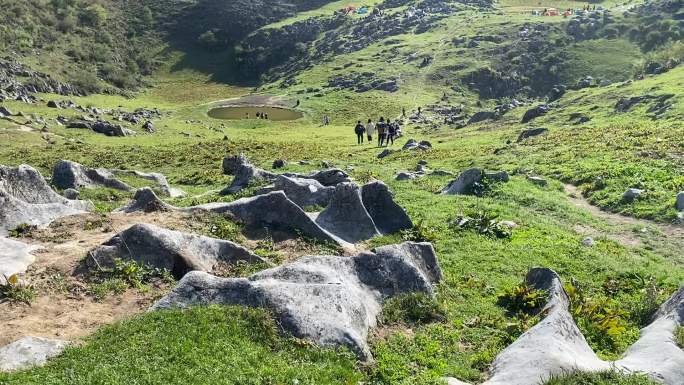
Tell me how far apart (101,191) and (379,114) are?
6738 centimetres

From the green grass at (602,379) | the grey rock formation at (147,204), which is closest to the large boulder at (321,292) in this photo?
the green grass at (602,379)

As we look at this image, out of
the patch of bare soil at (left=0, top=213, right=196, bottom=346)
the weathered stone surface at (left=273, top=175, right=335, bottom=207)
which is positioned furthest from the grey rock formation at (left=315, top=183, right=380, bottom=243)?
the patch of bare soil at (left=0, top=213, right=196, bottom=346)

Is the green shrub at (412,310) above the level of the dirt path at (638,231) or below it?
above

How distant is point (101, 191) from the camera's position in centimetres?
3228

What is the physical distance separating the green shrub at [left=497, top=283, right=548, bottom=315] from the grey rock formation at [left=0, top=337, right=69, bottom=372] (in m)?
13.4

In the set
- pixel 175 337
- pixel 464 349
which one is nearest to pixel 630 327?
pixel 464 349

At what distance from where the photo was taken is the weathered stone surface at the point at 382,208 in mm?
25219

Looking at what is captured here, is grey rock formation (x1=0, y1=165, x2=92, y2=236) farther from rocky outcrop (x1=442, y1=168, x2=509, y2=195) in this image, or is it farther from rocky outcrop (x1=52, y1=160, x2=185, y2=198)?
rocky outcrop (x1=442, y1=168, x2=509, y2=195)

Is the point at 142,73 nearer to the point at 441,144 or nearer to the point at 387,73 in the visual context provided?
the point at 387,73

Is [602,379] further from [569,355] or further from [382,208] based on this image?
[382,208]

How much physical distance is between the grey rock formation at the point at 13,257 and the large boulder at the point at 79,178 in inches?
555

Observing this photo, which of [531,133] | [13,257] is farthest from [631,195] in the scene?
[13,257]

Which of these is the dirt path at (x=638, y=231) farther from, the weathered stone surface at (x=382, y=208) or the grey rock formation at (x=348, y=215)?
the grey rock formation at (x=348, y=215)

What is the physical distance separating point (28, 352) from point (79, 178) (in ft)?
74.9
